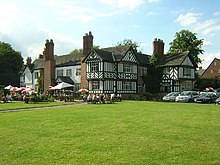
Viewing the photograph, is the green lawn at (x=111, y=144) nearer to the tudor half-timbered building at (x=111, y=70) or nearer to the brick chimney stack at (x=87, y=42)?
the tudor half-timbered building at (x=111, y=70)

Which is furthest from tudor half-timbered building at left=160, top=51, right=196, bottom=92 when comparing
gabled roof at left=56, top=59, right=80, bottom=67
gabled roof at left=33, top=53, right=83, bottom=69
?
gabled roof at left=33, top=53, right=83, bottom=69

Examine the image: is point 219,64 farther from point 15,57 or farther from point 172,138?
point 172,138

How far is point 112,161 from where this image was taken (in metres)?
6.88

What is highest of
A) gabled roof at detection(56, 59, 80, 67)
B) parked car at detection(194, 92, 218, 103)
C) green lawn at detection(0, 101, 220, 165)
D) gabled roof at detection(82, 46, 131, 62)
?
gabled roof at detection(82, 46, 131, 62)

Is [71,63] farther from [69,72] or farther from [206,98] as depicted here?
[206,98]

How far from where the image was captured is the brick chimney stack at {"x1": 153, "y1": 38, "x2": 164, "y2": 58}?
49094mm

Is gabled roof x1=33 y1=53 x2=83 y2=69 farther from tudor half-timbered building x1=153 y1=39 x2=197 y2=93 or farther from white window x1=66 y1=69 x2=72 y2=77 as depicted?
tudor half-timbered building x1=153 y1=39 x2=197 y2=93

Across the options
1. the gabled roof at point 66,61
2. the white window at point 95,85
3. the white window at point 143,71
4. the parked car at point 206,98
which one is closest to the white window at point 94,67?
the white window at point 95,85

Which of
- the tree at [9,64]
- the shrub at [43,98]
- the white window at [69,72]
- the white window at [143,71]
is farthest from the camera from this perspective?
the tree at [9,64]

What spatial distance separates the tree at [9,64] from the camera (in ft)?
206

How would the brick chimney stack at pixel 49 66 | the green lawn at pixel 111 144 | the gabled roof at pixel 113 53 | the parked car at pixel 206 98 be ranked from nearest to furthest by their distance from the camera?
the green lawn at pixel 111 144 < the parked car at pixel 206 98 < the gabled roof at pixel 113 53 < the brick chimney stack at pixel 49 66

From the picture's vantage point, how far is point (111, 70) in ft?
138

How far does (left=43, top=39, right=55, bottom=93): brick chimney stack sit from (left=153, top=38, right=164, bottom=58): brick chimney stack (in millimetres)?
19110

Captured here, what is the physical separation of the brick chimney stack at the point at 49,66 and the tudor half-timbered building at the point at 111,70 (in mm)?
8997
